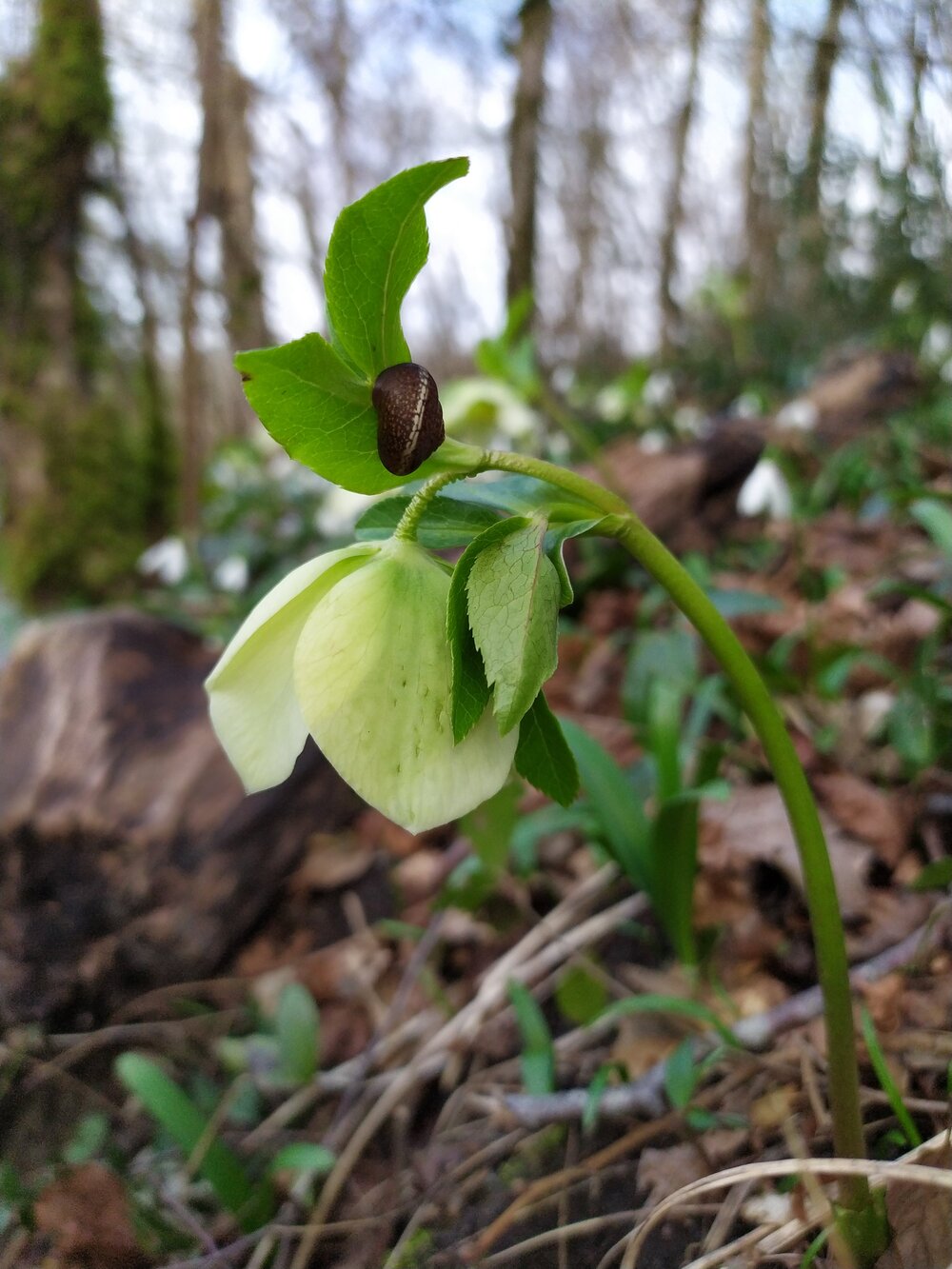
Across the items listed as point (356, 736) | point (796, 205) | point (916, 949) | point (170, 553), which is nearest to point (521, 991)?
point (916, 949)

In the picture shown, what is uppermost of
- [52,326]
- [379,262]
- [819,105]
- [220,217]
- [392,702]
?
[220,217]

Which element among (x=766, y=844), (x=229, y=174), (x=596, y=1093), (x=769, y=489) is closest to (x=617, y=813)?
(x=766, y=844)

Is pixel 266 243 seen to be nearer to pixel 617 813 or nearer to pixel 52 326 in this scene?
pixel 52 326

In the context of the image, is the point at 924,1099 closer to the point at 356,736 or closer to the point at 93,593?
the point at 356,736

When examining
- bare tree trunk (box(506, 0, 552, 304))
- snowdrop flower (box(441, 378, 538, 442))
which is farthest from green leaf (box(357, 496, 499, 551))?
bare tree trunk (box(506, 0, 552, 304))

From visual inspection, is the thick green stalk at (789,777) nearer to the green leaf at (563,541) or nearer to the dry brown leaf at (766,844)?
the green leaf at (563,541)

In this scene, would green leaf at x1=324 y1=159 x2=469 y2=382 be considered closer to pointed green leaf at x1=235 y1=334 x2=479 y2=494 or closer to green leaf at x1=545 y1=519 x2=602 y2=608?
pointed green leaf at x1=235 y1=334 x2=479 y2=494
